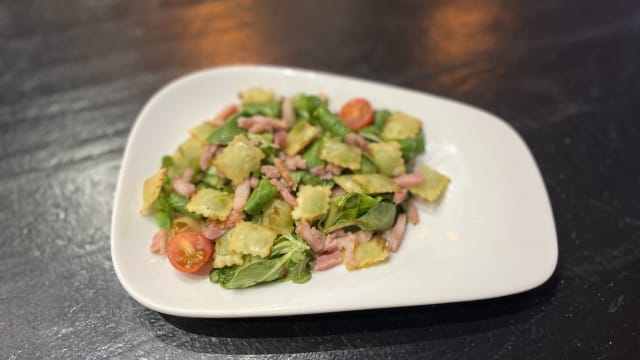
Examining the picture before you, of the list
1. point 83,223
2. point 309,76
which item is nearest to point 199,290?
point 83,223

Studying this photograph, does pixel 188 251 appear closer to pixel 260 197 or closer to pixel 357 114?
pixel 260 197

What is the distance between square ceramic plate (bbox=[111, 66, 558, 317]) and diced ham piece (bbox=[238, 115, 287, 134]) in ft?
1.10

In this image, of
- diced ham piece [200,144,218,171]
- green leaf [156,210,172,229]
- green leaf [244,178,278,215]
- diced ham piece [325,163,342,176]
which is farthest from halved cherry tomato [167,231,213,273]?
diced ham piece [325,163,342,176]

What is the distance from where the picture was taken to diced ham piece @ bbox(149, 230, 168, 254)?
6.70 ft

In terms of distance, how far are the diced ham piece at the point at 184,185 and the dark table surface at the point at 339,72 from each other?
462mm

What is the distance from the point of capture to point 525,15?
3.74 meters

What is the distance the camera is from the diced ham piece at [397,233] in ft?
6.87

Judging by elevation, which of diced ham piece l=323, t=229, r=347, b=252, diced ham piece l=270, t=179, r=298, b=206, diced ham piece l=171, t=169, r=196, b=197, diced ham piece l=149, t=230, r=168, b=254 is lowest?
diced ham piece l=149, t=230, r=168, b=254

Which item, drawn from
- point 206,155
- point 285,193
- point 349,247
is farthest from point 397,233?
point 206,155

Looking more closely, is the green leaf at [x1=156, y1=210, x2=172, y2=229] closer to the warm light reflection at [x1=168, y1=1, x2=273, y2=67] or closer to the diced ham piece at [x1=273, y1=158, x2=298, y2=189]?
the diced ham piece at [x1=273, y1=158, x2=298, y2=189]

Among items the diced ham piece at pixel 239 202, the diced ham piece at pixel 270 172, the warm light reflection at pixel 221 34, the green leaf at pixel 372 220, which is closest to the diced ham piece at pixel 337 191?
the green leaf at pixel 372 220

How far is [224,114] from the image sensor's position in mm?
2438

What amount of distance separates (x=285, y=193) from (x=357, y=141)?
396mm

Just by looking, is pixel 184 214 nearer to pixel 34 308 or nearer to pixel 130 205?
pixel 130 205
